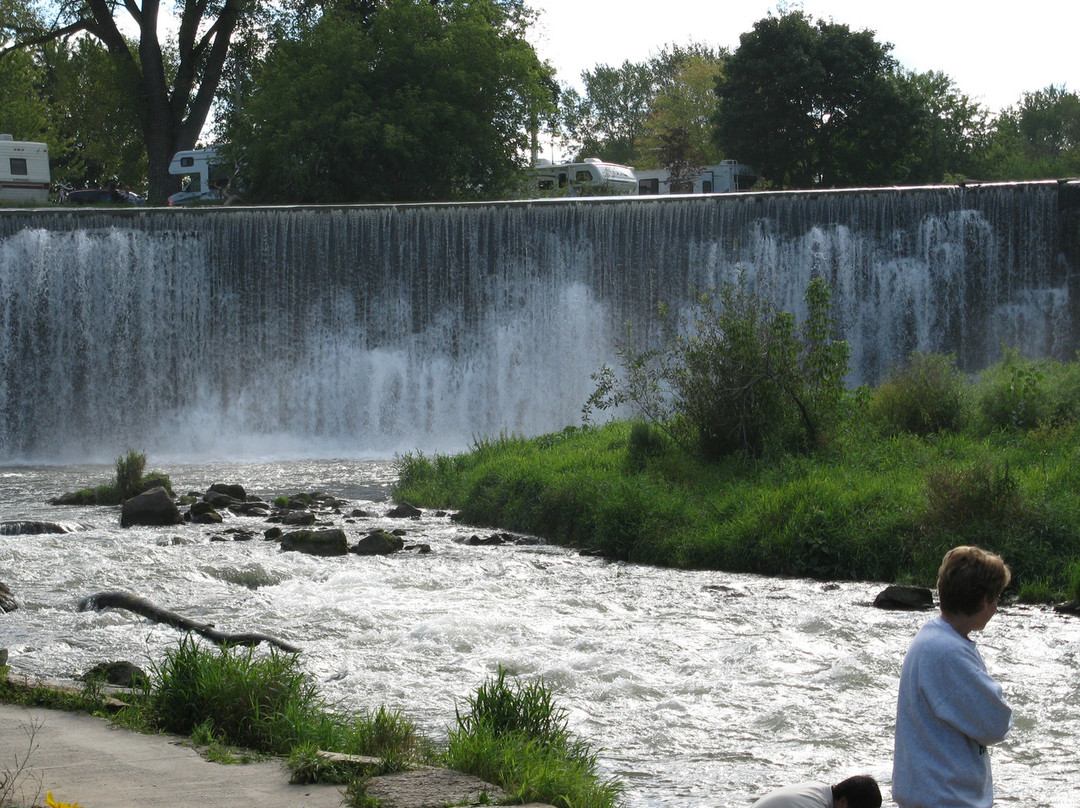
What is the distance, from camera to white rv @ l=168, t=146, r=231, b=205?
35.3 m

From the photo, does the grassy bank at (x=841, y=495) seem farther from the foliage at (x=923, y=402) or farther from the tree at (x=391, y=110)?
the tree at (x=391, y=110)

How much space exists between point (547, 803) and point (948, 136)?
47.3 m

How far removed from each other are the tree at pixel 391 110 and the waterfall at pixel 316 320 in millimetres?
8958

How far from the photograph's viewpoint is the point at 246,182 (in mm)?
33688

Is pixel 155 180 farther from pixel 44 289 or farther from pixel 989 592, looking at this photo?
pixel 989 592

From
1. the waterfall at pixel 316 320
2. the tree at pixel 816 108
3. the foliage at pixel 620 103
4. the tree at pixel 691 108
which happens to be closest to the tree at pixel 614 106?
the foliage at pixel 620 103

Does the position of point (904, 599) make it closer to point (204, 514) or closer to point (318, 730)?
point (318, 730)

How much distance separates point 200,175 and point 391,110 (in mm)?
8124

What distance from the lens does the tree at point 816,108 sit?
39094mm

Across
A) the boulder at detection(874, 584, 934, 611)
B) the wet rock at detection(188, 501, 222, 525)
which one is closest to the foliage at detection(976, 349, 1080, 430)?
the boulder at detection(874, 584, 934, 611)

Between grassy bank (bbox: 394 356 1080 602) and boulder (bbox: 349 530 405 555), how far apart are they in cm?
179

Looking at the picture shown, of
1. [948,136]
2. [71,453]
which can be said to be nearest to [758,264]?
[71,453]

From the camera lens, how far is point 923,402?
14617 millimetres

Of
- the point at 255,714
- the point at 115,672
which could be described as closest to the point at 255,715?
the point at 255,714
